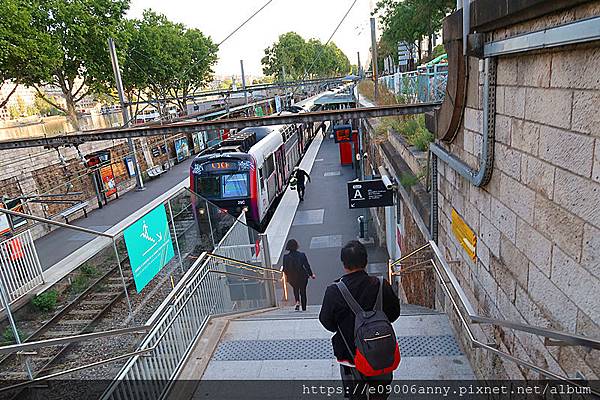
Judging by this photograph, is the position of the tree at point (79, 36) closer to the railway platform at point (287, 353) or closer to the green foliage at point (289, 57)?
the railway platform at point (287, 353)

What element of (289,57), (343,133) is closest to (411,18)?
(343,133)

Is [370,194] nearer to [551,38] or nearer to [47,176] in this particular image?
[551,38]

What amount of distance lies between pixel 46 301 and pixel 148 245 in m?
3.96

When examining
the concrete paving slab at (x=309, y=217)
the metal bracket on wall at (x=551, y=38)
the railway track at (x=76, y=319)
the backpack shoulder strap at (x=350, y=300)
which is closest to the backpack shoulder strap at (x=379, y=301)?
the backpack shoulder strap at (x=350, y=300)

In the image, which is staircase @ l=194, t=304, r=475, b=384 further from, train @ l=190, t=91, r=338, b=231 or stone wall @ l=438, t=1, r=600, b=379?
train @ l=190, t=91, r=338, b=231

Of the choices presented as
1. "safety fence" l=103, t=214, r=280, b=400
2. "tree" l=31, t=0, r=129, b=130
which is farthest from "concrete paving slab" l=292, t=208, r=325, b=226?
"tree" l=31, t=0, r=129, b=130

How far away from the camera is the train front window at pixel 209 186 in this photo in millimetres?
12883

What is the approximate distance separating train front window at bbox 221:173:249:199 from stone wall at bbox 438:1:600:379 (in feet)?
30.0

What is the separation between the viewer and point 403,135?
33.6 ft

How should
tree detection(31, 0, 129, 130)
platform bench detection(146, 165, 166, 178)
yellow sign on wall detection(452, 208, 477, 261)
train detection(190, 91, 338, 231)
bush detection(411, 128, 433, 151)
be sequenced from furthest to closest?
platform bench detection(146, 165, 166, 178) < tree detection(31, 0, 129, 130) < train detection(190, 91, 338, 231) < bush detection(411, 128, 433, 151) < yellow sign on wall detection(452, 208, 477, 261)

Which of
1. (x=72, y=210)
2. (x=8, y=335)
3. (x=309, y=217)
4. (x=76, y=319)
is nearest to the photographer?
(x=8, y=335)

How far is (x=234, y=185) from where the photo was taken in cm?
1283

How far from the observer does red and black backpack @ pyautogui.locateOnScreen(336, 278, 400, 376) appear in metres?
2.96

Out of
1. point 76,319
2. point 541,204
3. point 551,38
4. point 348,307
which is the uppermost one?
point 551,38
